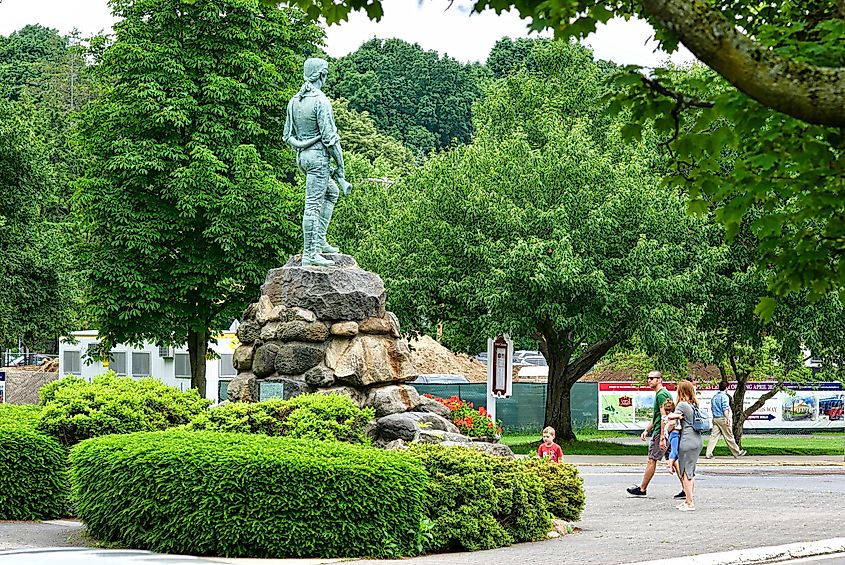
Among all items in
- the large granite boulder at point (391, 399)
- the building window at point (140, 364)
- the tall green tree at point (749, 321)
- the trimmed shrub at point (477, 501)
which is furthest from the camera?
the building window at point (140, 364)

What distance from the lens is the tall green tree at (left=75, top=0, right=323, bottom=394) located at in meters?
33.5

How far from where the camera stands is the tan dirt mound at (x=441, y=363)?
6150cm

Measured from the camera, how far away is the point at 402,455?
13047 mm

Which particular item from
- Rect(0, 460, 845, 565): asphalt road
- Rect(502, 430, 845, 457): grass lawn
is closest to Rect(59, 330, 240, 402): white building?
Rect(502, 430, 845, 457): grass lawn

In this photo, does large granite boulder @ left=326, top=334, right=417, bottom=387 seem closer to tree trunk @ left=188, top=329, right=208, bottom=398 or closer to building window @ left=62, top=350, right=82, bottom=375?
tree trunk @ left=188, top=329, right=208, bottom=398

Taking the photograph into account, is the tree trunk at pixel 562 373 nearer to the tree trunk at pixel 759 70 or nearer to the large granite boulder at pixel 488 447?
the large granite boulder at pixel 488 447

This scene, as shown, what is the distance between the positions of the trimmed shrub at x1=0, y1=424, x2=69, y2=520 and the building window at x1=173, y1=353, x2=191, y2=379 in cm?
3006

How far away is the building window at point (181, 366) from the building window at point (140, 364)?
1.24 metres

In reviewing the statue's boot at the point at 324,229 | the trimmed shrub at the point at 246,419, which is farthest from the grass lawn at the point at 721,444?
the trimmed shrub at the point at 246,419

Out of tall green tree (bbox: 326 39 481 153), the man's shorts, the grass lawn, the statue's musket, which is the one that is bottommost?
the grass lawn

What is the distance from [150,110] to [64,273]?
14.6 meters

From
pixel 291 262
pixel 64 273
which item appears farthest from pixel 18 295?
pixel 291 262

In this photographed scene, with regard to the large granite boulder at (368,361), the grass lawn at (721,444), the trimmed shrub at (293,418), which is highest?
the large granite boulder at (368,361)

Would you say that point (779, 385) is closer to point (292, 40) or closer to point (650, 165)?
point (650, 165)
